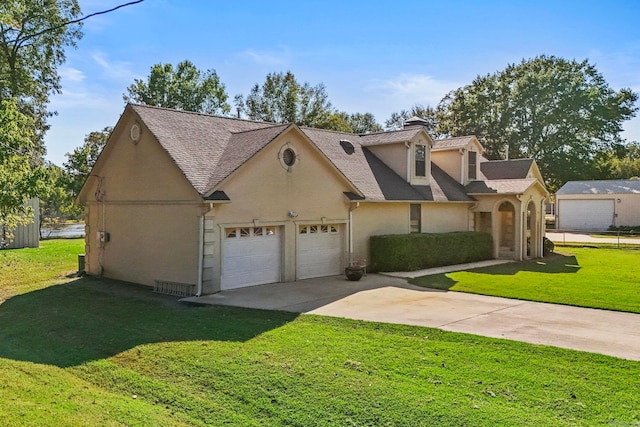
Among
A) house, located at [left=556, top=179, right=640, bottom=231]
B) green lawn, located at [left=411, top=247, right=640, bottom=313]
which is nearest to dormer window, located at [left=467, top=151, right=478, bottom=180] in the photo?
green lawn, located at [left=411, top=247, right=640, bottom=313]

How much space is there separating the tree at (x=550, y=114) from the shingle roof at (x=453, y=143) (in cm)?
2218

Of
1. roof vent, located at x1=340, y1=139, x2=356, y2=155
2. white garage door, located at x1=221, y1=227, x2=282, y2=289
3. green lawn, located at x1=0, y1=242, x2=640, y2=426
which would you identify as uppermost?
roof vent, located at x1=340, y1=139, x2=356, y2=155

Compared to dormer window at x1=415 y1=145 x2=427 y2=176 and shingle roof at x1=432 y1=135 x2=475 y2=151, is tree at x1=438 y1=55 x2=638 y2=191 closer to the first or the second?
shingle roof at x1=432 y1=135 x2=475 y2=151

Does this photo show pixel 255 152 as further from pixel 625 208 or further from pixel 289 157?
pixel 625 208

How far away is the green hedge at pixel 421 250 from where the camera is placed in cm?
1845

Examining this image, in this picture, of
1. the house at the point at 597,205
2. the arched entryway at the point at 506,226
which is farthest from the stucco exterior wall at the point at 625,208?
the arched entryway at the point at 506,226

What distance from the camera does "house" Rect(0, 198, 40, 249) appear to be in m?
24.0

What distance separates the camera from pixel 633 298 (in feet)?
41.2

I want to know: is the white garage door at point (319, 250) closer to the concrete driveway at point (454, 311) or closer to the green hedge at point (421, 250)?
the concrete driveway at point (454, 311)

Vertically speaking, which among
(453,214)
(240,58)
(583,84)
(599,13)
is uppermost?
(583,84)

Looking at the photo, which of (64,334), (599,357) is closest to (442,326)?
(599,357)

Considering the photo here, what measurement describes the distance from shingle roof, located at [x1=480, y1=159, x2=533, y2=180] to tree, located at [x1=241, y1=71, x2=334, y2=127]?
75.9 ft

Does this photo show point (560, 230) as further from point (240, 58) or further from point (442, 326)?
point (442, 326)

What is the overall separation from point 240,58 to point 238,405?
20666 millimetres
